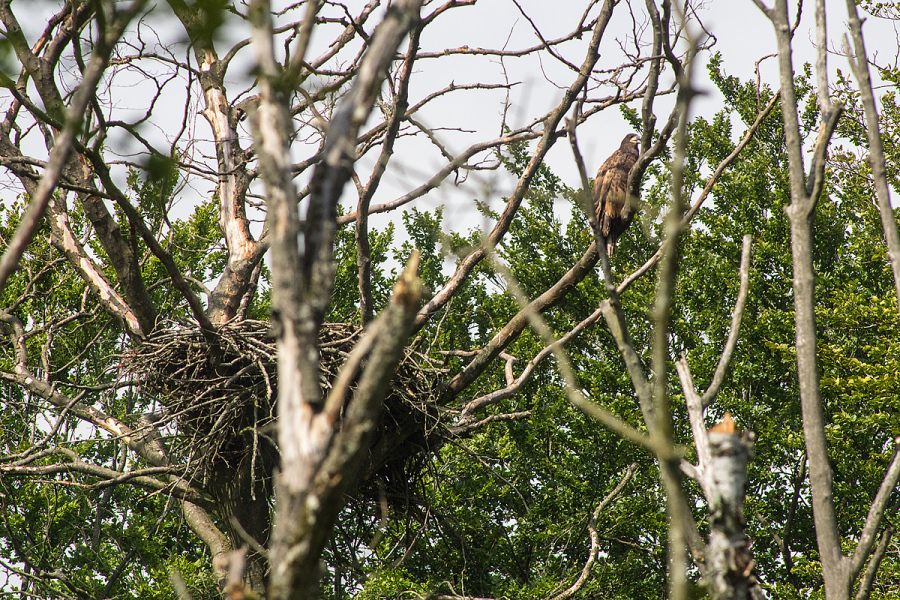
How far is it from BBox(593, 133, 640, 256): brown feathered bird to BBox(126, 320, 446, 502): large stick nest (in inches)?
94.4

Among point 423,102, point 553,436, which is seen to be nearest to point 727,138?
point 553,436

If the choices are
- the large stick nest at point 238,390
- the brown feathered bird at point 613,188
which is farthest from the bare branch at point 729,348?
the brown feathered bird at point 613,188

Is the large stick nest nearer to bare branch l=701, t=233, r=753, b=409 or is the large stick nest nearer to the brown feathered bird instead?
the brown feathered bird

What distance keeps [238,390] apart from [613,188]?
4.06 m

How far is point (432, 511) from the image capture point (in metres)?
5.11

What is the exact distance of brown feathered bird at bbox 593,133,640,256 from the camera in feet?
21.7

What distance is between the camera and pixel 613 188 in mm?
7086

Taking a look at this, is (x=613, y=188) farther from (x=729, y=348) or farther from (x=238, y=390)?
(x=729, y=348)

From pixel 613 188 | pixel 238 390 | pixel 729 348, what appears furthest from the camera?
pixel 613 188

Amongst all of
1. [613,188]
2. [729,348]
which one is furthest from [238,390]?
[613,188]

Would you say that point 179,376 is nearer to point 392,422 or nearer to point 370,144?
point 392,422

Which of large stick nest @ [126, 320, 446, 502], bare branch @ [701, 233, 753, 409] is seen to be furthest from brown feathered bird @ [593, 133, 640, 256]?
bare branch @ [701, 233, 753, 409]

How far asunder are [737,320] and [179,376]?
3.78 metres

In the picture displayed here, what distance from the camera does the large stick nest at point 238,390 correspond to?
4.42 m
